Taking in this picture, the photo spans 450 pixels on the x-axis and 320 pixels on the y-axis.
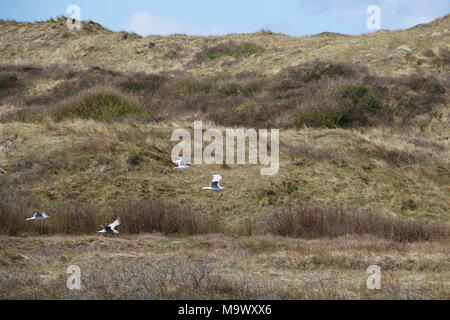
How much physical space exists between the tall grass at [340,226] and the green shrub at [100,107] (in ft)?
48.0

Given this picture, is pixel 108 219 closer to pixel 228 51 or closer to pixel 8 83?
pixel 8 83

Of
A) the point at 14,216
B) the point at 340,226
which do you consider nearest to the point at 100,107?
the point at 14,216

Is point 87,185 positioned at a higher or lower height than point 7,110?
lower

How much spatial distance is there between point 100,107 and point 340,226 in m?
16.7

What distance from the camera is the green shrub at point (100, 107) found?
30734mm

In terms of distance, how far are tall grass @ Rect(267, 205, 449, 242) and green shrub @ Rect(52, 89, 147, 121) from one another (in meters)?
14.6

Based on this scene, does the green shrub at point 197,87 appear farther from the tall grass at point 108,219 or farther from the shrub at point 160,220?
the shrub at point 160,220

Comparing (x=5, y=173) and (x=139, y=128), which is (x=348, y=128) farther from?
(x=5, y=173)

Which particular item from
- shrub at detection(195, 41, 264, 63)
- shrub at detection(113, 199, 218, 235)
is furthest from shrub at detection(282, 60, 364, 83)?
shrub at detection(113, 199, 218, 235)

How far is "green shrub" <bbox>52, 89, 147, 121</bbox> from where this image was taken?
3073 cm

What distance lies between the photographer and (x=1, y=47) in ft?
184

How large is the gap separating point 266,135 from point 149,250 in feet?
41.7

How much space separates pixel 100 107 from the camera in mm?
31234
